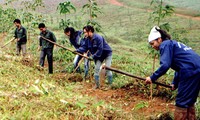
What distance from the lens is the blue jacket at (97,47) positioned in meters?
7.12

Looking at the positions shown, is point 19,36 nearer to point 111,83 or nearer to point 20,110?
point 111,83

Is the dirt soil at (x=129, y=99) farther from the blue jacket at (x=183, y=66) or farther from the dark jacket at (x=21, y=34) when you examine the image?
the dark jacket at (x=21, y=34)

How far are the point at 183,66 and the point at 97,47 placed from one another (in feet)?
11.2

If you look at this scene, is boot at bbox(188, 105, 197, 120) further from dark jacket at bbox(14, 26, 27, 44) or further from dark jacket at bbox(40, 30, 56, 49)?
dark jacket at bbox(14, 26, 27, 44)

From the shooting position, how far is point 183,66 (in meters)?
4.07

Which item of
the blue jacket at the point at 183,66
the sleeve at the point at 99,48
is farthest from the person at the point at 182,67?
the sleeve at the point at 99,48

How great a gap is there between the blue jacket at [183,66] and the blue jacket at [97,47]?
310cm

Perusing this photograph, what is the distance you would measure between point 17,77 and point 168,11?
3.91m

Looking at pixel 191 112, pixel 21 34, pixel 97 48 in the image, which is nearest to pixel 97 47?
pixel 97 48

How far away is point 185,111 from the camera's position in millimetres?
4227

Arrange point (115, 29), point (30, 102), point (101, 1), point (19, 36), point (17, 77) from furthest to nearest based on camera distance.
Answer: point (101, 1), point (115, 29), point (19, 36), point (17, 77), point (30, 102)

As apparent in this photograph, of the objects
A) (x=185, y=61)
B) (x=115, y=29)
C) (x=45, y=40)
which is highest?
(x=185, y=61)

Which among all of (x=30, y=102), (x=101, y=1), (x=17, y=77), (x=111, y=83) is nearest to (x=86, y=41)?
(x=111, y=83)

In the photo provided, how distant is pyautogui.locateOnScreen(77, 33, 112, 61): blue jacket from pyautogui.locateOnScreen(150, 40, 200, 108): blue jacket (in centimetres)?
310
